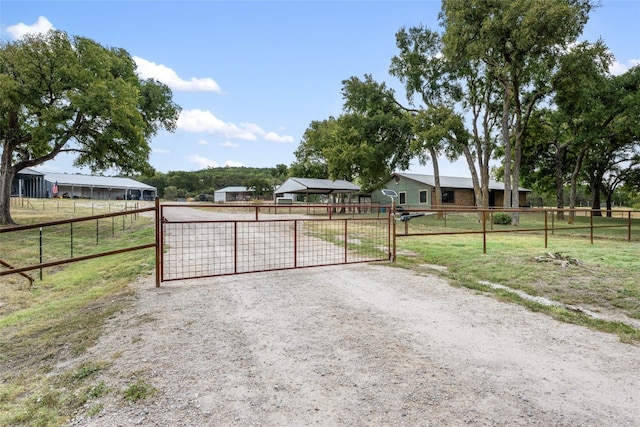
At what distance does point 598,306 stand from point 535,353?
2303 millimetres

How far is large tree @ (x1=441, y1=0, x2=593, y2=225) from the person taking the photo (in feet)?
58.4

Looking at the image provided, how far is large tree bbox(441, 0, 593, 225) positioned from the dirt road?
60.0 ft

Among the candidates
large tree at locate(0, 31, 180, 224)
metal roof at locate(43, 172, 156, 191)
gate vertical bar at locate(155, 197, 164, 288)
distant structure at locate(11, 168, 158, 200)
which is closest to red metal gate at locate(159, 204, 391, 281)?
gate vertical bar at locate(155, 197, 164, 288)

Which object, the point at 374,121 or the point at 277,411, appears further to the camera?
the point at 374,121

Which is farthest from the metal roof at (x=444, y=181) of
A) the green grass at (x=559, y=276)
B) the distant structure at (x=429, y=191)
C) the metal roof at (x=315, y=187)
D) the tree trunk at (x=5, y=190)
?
the tree trunk at (x=5, y=190)

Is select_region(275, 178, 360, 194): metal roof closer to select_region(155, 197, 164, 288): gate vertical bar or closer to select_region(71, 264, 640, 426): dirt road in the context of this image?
select_region(155, 197, 164, 288): gate vertical bar

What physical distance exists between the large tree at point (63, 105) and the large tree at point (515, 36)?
17472 mm

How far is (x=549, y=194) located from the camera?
3925 cm

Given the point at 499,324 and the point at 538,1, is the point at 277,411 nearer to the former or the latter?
the point at 499,324

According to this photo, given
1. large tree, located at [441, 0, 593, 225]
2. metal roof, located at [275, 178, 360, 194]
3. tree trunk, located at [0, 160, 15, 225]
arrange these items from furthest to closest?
metal roof, located at [275, 178, 360, 194]
large tree, located at [441, 0, 593, 225]
tree trunk, located at [0, 160, 15, 225]

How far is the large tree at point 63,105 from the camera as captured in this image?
15.2 m

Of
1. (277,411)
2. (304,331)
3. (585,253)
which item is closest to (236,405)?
(277,411)

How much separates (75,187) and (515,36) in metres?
52.7

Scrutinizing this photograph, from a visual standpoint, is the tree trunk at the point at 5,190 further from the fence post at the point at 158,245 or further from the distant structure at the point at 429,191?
the distant structure at the point at 429,191
